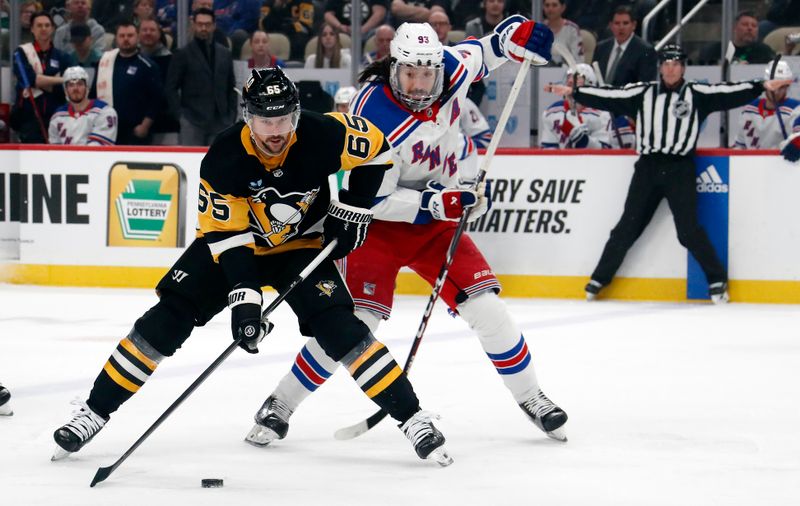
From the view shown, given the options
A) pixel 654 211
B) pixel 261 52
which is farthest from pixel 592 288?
pixel 261 52

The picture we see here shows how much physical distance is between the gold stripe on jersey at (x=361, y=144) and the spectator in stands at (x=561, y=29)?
4599 mm

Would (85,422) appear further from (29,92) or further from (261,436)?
(29,92)

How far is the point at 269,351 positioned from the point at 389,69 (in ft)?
6.56

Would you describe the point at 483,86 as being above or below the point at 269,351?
above

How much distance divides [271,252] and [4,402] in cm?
110

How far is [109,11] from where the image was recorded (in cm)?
879

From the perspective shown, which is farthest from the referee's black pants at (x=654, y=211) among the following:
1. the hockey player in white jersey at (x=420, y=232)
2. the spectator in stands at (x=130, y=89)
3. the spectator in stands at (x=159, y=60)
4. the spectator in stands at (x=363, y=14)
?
the hockey player in white jersey at (x=420, y=232)

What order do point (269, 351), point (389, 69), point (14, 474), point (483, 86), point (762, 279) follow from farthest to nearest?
point (483, 86) → point (762, 279) → point (269, 351) → point (389, 69) → point (14, 474)

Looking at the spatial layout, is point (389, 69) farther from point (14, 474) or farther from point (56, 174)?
point (56, 174)

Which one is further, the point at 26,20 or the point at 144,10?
the point at 26,20

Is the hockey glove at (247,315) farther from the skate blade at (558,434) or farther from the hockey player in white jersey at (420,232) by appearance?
the skate blade at (558,434)

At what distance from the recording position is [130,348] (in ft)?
11.0

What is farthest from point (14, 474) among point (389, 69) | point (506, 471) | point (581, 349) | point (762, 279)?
point (762, 279)

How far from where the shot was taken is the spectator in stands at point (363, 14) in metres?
8.28
